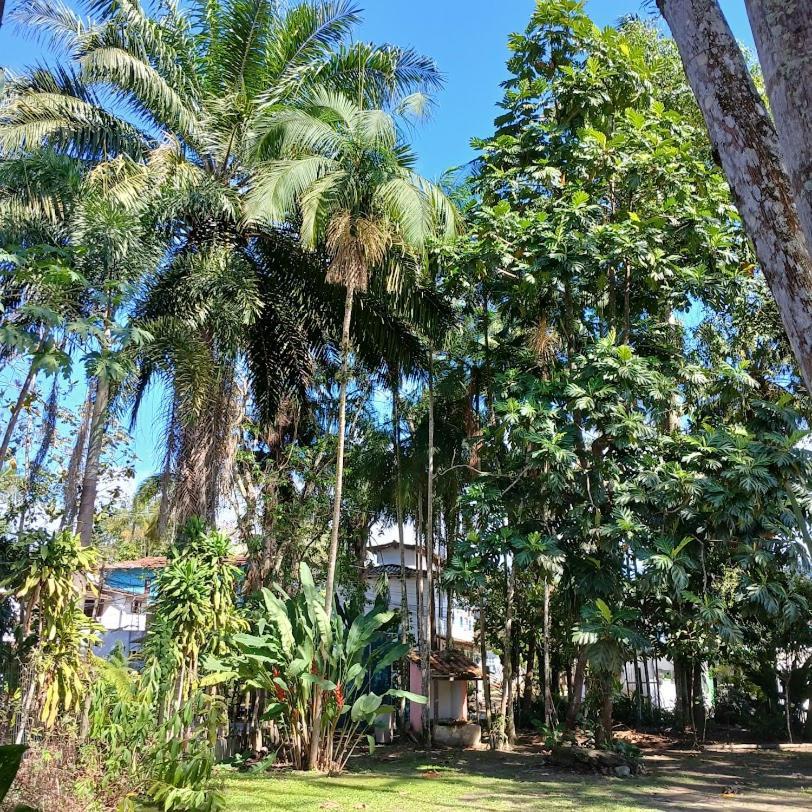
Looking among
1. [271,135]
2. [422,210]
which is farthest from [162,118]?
[422,210]

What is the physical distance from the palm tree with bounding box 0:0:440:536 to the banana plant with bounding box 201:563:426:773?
2.26m

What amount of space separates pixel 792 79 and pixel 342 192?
9639 millimetres

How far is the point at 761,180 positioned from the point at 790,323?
0.84 m

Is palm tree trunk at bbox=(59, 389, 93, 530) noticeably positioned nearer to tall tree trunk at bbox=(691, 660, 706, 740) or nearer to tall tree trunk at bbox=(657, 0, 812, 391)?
tall tree trunk at bbox=(657, 0, 812, 391)

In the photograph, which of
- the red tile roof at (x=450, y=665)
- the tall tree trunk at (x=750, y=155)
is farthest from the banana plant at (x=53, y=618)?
the red tile roof at (x=450, y=665)

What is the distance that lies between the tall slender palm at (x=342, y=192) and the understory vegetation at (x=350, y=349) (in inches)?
2.1

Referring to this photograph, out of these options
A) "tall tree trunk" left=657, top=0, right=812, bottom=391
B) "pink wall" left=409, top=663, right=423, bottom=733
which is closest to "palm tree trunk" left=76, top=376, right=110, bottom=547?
"tall tree trunk" left=657, top=0, right=812, bottom=391

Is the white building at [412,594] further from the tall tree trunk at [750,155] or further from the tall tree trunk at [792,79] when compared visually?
the tall tree trunk at [792,79]

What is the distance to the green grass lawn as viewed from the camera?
8.43 metres

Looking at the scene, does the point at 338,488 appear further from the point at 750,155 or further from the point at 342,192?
the point at 750,155

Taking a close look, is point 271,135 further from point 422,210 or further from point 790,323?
point 790,323

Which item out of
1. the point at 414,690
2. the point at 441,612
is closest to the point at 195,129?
the point at 414,690

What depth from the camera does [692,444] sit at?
10.1 metres

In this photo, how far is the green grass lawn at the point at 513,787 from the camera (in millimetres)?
8430
